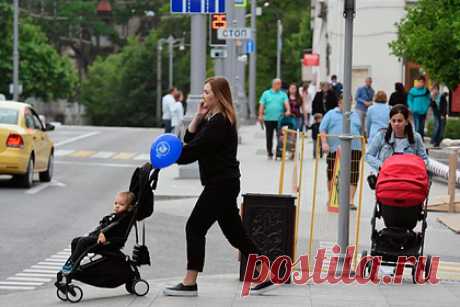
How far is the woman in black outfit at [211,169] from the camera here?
1000cm

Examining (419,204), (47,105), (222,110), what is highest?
(222,110)

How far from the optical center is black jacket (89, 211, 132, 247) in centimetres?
998

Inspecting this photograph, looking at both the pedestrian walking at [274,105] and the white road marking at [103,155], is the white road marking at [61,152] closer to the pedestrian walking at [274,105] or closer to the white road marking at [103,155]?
the white road marking at [103,155]

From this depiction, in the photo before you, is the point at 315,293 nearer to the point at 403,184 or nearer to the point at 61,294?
the point at 403,184

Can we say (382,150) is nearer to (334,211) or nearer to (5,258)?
(5,258)

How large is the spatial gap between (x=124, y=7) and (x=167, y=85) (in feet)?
35.8

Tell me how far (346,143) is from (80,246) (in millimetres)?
2725

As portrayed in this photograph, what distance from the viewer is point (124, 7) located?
113000 mm

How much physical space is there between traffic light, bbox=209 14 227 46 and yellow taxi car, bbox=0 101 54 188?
263 inches

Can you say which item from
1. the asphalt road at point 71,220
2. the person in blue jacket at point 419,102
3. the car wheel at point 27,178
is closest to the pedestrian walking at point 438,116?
the person in blue jacket at point 419,102

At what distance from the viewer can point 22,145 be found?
21438 millimetres

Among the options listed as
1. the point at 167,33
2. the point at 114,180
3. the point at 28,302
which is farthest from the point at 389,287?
the point at 167,33

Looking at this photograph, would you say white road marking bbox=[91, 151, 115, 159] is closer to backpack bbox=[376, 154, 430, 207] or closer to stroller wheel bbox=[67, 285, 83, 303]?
backpack bbox=[376, 154, 430, 207]

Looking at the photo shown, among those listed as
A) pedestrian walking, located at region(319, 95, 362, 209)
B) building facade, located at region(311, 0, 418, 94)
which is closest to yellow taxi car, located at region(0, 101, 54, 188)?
pedestrian walking, located at region(319, 95, 362, 209)
